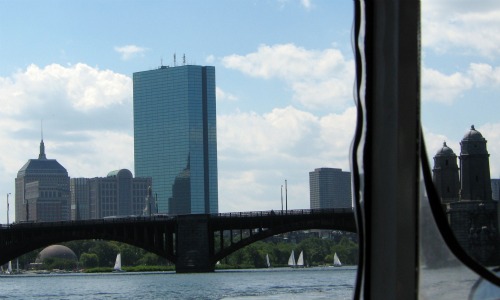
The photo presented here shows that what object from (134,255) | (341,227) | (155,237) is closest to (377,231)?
(341,227)

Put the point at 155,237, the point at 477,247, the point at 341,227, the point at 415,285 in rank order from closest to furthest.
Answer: the point at 415,285
the point at 477,247
the point at 341,227
the point at 155,237

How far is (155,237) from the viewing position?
110188 millimetres

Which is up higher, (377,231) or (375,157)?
(375,157)

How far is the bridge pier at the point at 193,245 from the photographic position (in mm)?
109438

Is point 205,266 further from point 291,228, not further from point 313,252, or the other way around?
point 313,252

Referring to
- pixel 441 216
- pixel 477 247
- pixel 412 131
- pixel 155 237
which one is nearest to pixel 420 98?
pixel 412 131

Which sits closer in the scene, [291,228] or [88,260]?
[291,228]

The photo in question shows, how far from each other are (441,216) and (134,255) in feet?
586

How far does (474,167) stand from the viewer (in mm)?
85312

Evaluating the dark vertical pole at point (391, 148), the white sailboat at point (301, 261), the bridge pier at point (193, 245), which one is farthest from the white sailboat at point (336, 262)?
the dark vertical pole at point (391, 148)

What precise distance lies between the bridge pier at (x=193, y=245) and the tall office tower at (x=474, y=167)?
30.4 metres

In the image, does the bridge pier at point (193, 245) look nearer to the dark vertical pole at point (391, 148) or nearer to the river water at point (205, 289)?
the river water at point (205, 289)

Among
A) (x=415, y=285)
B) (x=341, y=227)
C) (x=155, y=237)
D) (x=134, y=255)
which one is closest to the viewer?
(x=415, y=285)

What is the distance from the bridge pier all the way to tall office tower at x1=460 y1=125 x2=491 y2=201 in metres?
30.4
